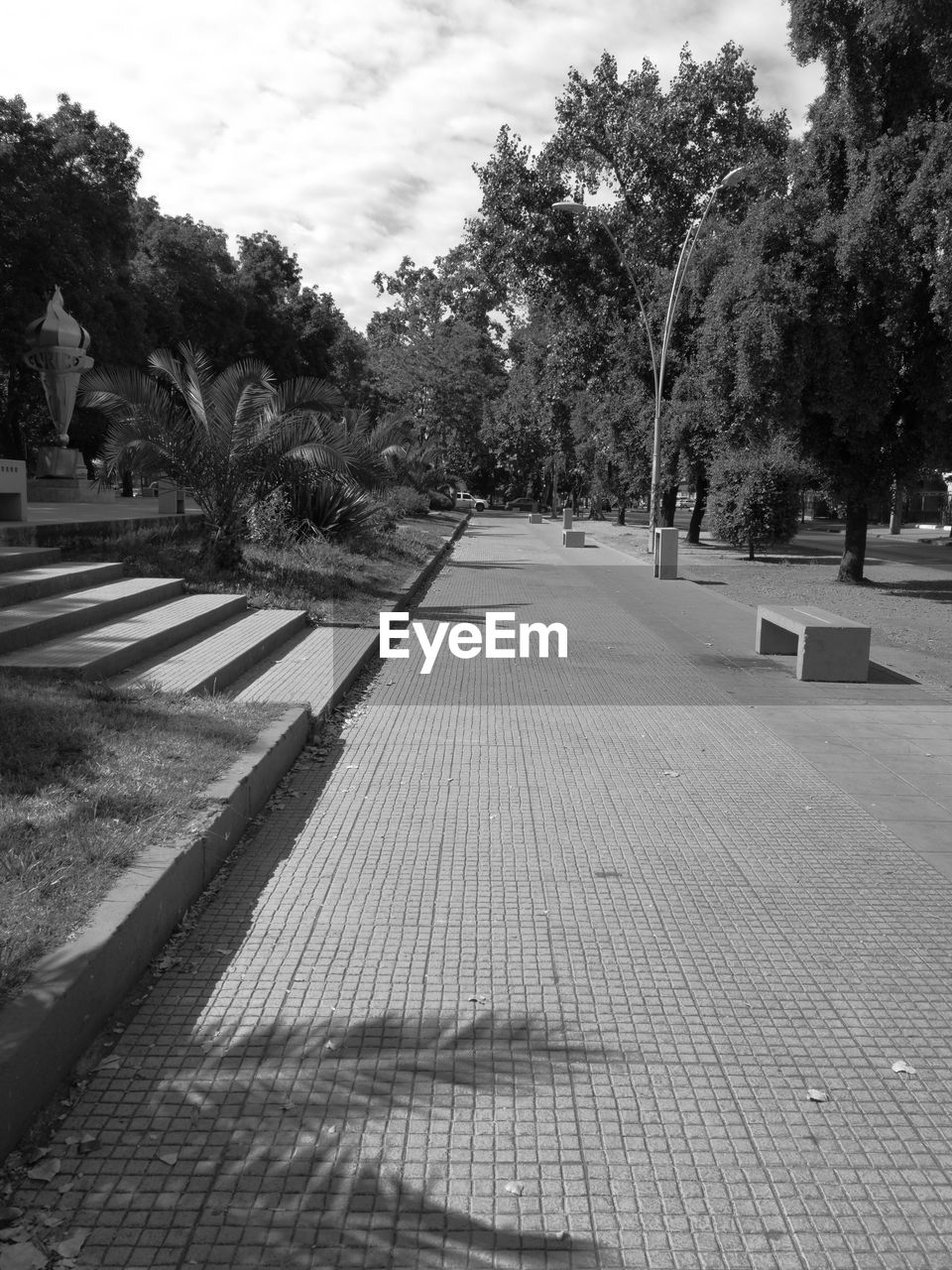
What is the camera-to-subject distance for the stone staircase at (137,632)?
8.02 meters

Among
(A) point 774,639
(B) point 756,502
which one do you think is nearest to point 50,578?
(A) point 774,639

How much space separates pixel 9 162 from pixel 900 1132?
28.5m

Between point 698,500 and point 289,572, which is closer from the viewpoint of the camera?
point 289,572

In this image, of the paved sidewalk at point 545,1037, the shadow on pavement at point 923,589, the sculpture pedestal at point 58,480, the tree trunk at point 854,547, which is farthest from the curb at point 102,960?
the sculpture pedestal at point 58,480

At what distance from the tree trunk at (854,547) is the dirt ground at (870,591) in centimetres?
31

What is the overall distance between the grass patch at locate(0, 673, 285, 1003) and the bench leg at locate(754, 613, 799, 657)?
247 inches

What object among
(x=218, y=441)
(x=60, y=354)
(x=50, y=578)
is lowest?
(x=50, y=578)

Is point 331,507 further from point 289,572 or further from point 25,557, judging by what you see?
point 25,557

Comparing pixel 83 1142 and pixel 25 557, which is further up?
pixel 25 557

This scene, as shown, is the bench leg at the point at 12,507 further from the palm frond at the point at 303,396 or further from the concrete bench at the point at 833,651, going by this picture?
the concrete bench at the point at 833,651

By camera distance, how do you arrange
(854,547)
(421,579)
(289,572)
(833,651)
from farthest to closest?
(854,547)
(421,579)
(289,572)
(833,651)

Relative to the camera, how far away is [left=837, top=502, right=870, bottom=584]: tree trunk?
20.0 meters

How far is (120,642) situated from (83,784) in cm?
366

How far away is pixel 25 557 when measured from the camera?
1146 centimetres
